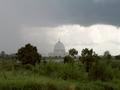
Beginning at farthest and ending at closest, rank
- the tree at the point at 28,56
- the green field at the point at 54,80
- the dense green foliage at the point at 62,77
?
1. the tree at the point at 28,56
2. the dense green foliage at the point at 62,77
3. the green field at the point at 54,80

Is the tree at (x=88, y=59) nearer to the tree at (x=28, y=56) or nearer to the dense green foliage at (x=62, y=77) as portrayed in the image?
the dense green foliage at (x=62, y=77)

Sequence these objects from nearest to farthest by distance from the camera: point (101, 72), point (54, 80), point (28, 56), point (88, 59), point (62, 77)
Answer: point (54, 80) → point (62, 77) → point (101, 72) → point (88, 59) → point (28, 56)

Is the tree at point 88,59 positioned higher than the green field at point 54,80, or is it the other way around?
the tree at point 88,59

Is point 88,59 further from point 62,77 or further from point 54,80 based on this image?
point 54,80

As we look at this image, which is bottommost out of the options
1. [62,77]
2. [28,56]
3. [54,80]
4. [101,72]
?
[54,80]

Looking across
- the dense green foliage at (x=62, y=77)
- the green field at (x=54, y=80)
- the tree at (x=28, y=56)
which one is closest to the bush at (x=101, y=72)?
the dense green foliage at (x=62, y=77)

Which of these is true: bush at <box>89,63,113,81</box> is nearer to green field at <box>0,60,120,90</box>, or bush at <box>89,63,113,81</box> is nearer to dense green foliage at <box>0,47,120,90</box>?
dense green foliage at <box>0,47,120,90</box>

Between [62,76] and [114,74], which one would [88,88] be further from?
[114,74]

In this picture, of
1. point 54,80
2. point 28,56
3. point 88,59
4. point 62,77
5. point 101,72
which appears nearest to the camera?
point 54,80

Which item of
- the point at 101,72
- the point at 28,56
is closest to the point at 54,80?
the point at 101,72

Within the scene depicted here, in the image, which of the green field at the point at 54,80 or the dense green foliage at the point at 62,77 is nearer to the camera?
the green field at the point at 54,80

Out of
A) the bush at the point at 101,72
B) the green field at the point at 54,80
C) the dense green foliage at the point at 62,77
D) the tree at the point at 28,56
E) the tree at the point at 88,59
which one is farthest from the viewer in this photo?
the tree at the point at 28,56

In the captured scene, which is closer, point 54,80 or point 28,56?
point 54,80

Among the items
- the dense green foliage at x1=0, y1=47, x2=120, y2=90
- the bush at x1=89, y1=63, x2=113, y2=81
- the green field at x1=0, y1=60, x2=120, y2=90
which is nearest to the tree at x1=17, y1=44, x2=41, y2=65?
the dense green foliage at x1=0, y1=47, x2=120, y2=90
